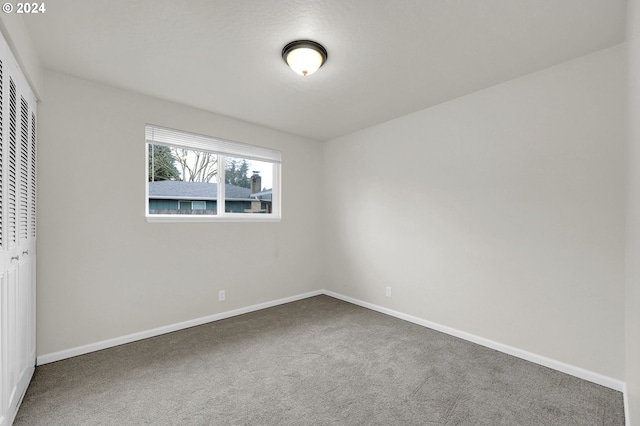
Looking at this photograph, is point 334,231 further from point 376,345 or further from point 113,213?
point 113,213

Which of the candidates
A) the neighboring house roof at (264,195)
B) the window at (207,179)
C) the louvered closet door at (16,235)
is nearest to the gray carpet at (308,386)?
the louvered closet door at (16,235)

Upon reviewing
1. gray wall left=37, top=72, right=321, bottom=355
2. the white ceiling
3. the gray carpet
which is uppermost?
the white ceiling

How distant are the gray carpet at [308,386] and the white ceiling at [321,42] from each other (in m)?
2.46

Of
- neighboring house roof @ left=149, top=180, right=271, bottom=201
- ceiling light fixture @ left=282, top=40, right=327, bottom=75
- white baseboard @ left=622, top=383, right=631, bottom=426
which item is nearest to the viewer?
white baseboard @ left=622, top=383, right=631, bottom=426

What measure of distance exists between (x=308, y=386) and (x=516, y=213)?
2.28 meters

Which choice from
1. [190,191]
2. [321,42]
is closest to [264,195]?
[190,191]

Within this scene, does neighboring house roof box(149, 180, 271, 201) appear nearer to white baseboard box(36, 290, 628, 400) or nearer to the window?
the window

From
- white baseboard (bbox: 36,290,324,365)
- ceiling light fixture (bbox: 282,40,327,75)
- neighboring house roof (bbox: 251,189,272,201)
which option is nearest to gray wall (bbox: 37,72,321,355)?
white baseboard (bbox: 36,290,324,365)

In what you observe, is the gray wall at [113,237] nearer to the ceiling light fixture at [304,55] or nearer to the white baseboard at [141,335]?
the white baseboard at [141,335]

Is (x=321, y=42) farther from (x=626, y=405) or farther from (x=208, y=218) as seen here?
(x=626, y=405)

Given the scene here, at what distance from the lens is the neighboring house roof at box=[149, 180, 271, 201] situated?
3176 mm

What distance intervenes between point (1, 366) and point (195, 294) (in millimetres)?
1795

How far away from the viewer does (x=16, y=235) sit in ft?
5.98

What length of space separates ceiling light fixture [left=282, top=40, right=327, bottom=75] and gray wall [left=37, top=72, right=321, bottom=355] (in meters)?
1.64
